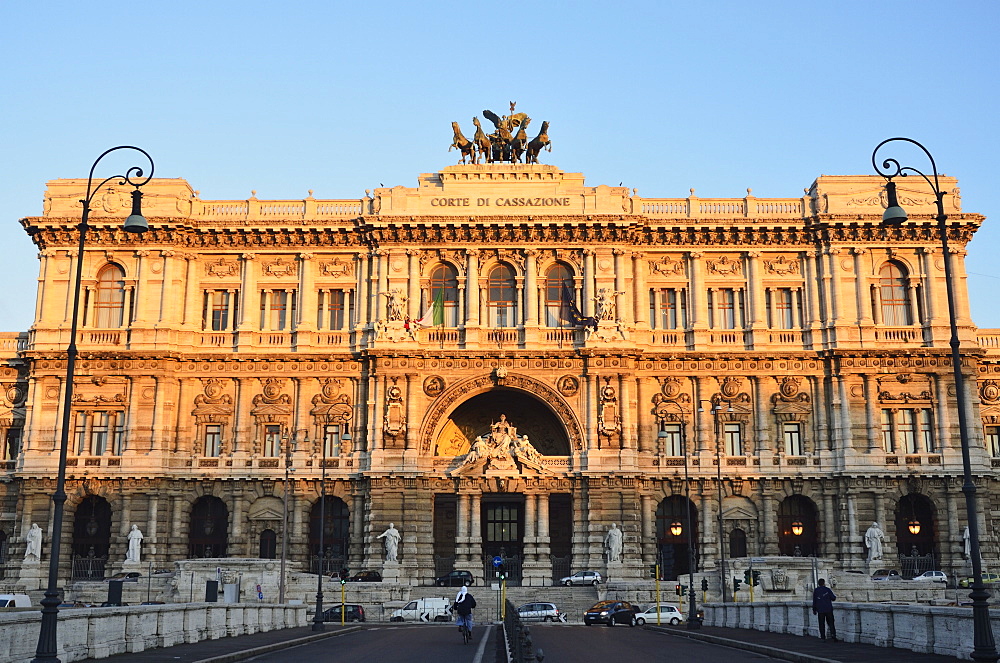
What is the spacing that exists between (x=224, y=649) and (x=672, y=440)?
3692 centimetres

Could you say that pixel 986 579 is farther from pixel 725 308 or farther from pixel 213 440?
pixel 213 440

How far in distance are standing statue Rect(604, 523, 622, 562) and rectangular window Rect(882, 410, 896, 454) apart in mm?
16218

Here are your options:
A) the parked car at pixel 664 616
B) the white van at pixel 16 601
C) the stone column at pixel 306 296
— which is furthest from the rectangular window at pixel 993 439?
the white van at pixel 16 601

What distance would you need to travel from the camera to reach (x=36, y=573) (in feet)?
190

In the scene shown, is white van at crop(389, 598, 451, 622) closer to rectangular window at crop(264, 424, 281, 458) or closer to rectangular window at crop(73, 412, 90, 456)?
rectangular window at crop(264, 424, 281, 458)

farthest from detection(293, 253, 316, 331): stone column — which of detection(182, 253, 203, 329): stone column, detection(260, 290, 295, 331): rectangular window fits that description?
detection(182, 253, 203, 329): stone column

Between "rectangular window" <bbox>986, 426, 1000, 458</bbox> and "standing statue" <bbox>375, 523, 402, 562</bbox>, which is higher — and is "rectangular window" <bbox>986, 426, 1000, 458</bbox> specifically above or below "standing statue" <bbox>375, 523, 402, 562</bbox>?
above

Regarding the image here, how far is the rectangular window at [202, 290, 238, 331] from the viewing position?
209ft

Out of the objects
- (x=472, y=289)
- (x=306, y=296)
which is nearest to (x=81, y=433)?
(x=306, y=296)

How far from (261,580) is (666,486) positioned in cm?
2266

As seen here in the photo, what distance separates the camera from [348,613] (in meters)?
51.3

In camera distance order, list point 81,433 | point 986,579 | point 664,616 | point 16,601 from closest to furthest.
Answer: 1. point 16,601
2. point 664,616
3. point 986,579
4. point 81,433

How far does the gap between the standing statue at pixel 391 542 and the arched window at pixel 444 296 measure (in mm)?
12286

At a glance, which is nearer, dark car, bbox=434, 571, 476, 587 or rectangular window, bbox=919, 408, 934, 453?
dark car, bbox=434, 571, 476, 587
